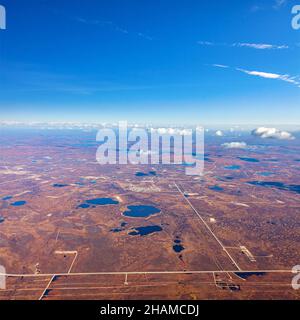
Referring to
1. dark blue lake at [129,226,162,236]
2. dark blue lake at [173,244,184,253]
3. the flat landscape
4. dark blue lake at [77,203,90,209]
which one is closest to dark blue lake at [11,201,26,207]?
the flat landscape

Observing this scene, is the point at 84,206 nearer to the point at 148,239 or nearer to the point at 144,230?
the point at 144,230

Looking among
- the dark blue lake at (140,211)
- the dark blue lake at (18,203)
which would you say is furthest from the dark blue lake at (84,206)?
the dark blue lake at (18,203)

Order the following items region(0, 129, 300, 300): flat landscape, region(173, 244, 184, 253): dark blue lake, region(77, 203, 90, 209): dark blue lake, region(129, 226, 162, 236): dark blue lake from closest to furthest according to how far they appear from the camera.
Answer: region(0, 129, 300, 300): flat landscape → region(173, 244, 184, 253): dark blue lake → region(129, 226, 162, 236): dark blue lake → region(77, 203, 90, 209): dark blue lake

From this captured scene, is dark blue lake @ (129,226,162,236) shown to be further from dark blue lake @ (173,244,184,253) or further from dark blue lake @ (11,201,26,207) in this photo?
dark blue lake @ (11,201,26,207)

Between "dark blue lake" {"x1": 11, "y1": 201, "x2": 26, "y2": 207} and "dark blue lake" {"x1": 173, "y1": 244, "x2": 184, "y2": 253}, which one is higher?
"dark blue lake" {"x1": 11, "y1": 201, "x2": 26, "y2": 207}

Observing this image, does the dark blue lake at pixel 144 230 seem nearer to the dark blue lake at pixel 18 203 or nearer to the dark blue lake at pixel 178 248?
the dark blue lake at pixel 178 248

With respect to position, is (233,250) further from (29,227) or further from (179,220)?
(29,227)

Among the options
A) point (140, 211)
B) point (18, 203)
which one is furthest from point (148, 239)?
point (18, 203)

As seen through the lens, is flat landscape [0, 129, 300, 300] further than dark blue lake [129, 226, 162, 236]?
No
